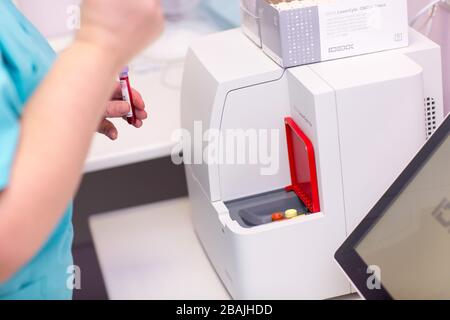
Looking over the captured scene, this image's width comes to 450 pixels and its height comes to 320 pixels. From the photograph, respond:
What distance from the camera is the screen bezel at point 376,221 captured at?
84 centimetres

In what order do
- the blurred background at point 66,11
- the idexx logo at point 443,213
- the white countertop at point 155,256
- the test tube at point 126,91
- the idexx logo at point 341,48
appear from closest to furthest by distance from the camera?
the idexx logo at point 443,213 → the test tube at point 126,91 → the idexx logo at point 341,48 → the white countertop at point 155,256 → the blurred background at point 66,11

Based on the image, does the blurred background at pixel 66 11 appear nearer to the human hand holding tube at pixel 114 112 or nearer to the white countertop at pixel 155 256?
the white countertop at pixel 155 256

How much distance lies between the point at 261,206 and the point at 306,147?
0.43 feet

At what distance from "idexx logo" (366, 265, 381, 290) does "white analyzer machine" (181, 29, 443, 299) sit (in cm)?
14

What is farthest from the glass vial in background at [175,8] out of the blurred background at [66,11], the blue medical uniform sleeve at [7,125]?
the blue medical uniform sleeve at [7,125]

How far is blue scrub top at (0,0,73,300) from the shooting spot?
1.97 feet

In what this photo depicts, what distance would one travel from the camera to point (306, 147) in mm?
995

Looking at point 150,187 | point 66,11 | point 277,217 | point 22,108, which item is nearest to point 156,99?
point 150,187

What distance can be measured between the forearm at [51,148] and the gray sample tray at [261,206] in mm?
518

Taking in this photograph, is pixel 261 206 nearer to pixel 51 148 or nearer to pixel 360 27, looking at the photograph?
pixel 360 27

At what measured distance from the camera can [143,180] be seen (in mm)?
1866

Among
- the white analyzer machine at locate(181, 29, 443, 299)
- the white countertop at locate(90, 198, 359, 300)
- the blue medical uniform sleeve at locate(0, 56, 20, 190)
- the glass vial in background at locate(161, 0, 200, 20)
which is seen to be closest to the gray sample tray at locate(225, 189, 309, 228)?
the white analyzer machine at locate(181, 29, 443, 299)

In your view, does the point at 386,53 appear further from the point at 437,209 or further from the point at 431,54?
the point at 437,209

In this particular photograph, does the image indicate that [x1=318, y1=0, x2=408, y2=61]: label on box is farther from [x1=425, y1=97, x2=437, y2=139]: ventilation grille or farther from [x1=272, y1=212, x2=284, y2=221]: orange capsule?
[x1=272, y1=212, x2=284, y2=221]: orange capsule
